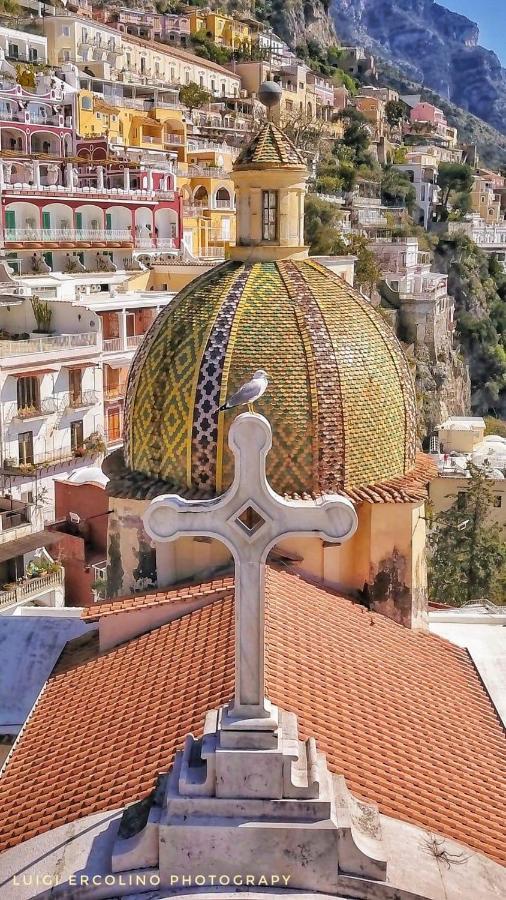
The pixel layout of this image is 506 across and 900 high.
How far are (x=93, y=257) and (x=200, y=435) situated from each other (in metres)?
30.3

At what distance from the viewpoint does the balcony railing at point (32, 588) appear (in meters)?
19.8

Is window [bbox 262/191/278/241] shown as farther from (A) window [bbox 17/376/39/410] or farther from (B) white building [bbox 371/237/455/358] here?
Result: (B) white building [bbox 371/237/455/358]

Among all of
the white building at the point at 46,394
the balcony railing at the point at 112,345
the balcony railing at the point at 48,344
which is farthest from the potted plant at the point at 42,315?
the balcony railing at the point at 112,345

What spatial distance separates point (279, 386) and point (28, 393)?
16494mm

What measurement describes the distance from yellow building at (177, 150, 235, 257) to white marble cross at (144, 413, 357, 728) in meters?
40.0

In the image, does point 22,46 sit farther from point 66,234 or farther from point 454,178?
point 454,178

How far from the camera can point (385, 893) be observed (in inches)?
221

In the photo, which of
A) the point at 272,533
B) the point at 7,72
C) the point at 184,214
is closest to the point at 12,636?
the point at 272,533

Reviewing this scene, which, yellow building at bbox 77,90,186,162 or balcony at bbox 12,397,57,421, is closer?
balcony at bbox 12,397,57,421

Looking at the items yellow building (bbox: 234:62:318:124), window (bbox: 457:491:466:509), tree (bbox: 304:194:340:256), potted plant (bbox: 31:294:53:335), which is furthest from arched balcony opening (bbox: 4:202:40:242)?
yellow building (bbox: 234:62:318:124)

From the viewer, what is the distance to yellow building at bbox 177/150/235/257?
46219 millimetres

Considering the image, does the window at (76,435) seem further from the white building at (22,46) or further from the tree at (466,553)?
the white building at (22,46)

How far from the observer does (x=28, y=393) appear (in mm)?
25484

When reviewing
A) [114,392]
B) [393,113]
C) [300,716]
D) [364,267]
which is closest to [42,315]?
[114,392]
